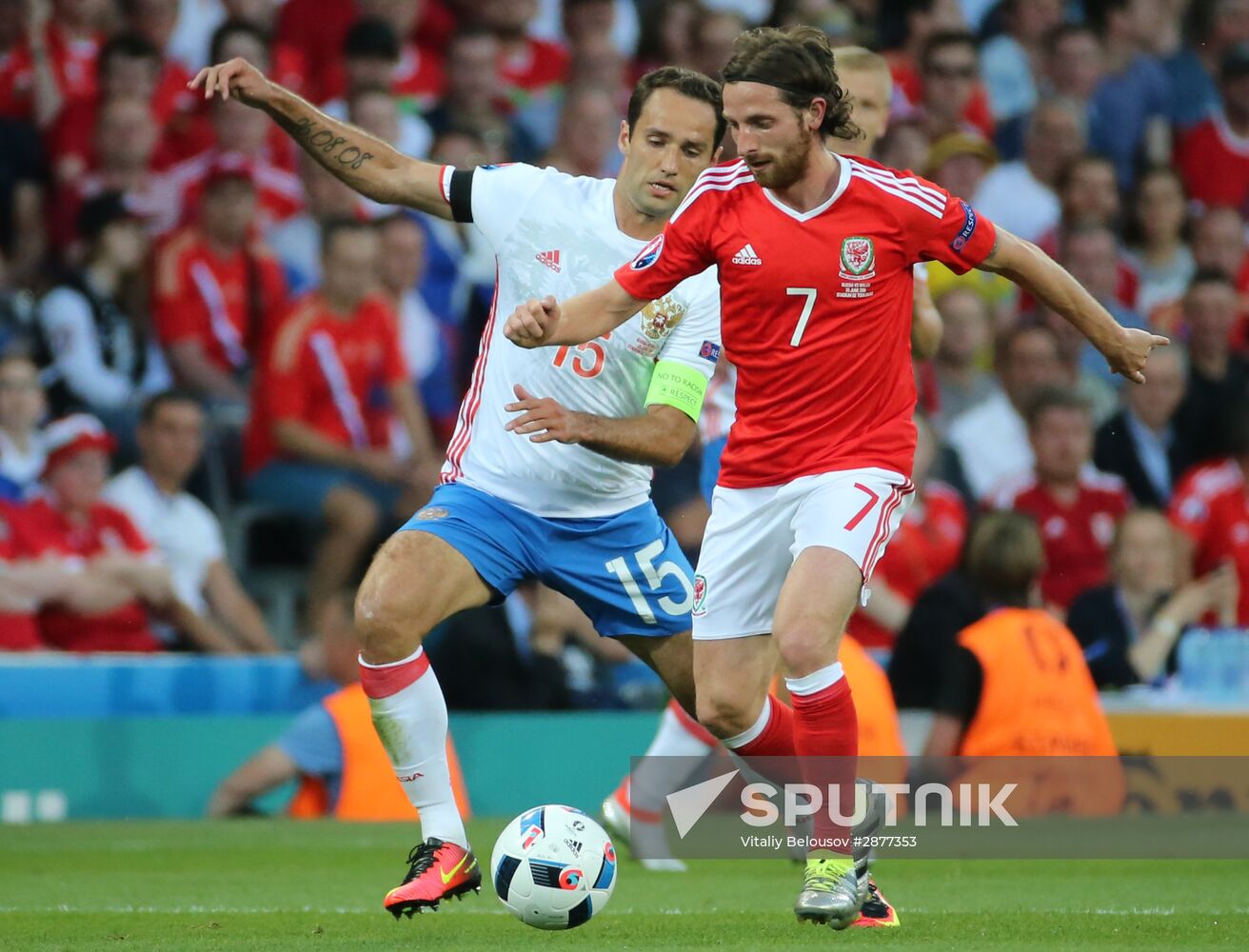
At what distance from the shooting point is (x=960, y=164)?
14.0 metres

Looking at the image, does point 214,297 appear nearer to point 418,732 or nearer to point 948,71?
point 948,71

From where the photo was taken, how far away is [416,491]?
11680mm

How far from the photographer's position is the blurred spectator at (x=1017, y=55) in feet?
51.9

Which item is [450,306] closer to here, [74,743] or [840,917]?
[74,743]

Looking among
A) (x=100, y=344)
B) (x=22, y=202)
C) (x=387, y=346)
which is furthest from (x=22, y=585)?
(x=22, y=202)

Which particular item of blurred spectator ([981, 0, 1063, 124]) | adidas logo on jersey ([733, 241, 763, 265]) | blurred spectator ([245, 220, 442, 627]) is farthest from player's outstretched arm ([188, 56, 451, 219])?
blurred spectator ([981, 0, 1063, 124])

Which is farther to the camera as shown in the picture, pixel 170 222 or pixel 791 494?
pixel 170 222

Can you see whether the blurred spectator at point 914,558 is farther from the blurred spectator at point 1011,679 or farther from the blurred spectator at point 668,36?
the blurred spectator at point 668,36

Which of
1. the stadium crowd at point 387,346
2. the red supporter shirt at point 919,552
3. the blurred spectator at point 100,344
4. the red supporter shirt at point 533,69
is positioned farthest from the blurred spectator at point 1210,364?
the blurred spectator at point 100,344

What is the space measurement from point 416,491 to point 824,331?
570 cm

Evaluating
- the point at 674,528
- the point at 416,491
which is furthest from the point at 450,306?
the point at 674,528

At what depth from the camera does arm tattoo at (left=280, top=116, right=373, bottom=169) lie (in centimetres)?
682

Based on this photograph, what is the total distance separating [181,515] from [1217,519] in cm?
609

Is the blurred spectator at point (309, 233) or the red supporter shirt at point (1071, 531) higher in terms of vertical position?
the blurred spectator at point (309, 233)
